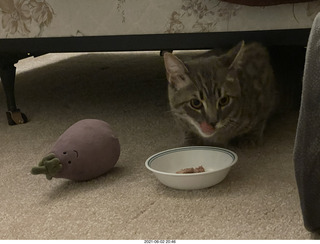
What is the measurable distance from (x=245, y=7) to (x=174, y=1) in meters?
0.24

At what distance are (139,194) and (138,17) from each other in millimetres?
665

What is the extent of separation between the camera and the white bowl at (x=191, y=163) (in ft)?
4.03

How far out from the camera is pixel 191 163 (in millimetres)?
1419

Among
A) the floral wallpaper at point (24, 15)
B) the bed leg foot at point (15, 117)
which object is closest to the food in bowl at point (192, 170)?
the floral wallpaper at point (24, 15)

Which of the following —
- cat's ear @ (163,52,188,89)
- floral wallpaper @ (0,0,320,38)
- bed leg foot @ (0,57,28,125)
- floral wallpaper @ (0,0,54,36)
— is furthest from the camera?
bed leg foot @ (0,57,28,125)

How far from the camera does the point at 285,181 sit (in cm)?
126

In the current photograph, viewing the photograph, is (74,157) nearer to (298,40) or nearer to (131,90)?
(298,40)

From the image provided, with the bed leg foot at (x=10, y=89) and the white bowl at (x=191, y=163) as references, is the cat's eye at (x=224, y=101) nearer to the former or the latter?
the white bowl at (x=191, y=163)

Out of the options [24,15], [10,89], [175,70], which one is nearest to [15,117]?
[10,89]

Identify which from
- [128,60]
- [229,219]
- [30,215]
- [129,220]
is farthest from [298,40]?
[128,60]

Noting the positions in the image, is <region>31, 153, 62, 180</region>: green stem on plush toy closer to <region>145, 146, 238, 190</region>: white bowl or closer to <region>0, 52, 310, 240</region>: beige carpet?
<region>0, 52, 310, 240</region>: beige carpet

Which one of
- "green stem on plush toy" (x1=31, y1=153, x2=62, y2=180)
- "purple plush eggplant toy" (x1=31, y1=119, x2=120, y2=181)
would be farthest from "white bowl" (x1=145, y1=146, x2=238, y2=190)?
"green stem on plush toy" (x1=31, y1=153, x2=62, y2=180)

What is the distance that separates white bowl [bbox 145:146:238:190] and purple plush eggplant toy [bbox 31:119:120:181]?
0.13 metres

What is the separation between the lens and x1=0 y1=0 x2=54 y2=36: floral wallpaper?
1.69 meters
